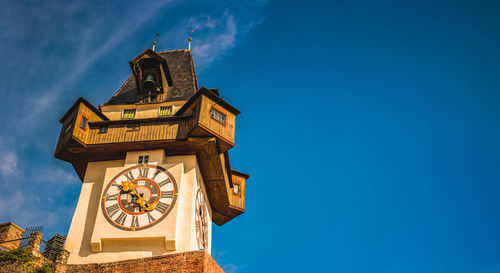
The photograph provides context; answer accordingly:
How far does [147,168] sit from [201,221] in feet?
9.59

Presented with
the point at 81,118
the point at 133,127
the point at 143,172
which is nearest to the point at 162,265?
the point at 143,172

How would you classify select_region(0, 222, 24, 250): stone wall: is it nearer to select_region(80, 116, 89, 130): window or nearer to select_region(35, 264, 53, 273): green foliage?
select_region(35, 264, 53, 273): green foliage

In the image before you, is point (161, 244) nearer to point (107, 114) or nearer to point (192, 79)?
point (107, 114)

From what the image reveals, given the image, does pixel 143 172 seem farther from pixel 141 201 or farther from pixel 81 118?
pixel 81 118

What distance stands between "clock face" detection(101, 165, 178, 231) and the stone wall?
9.02 ft

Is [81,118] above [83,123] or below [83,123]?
above

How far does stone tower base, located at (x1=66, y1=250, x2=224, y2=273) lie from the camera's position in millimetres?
16078

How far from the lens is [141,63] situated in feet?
74.9

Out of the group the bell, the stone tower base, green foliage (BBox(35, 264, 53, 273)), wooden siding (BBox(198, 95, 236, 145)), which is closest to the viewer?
green foliage (BBox(35, 264, 53, 273))

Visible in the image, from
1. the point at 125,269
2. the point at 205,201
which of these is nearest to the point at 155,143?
the point at 205,201

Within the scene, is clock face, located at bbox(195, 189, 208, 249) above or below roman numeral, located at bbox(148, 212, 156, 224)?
above

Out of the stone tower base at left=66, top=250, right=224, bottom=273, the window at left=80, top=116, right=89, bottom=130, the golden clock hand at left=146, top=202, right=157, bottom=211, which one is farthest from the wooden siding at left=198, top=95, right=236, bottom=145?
the stone tower base at left=66, top=250, right=224, bottom=273

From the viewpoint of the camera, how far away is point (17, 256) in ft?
50.0

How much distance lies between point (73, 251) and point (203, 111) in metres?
6.61
